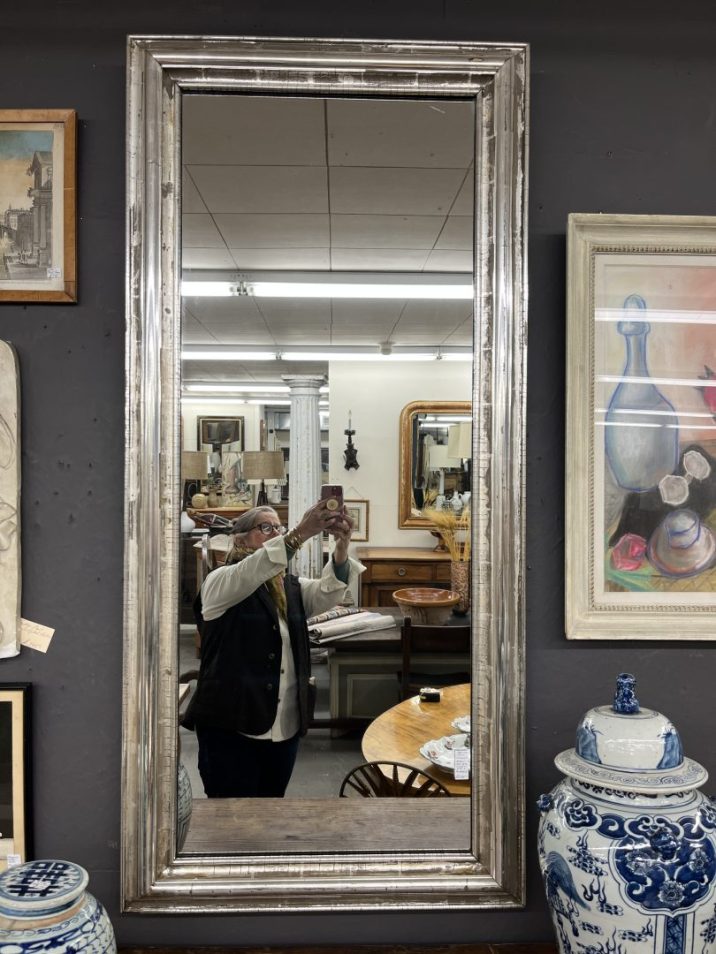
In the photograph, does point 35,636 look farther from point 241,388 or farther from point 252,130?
point 252,130

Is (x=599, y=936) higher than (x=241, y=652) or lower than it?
lower

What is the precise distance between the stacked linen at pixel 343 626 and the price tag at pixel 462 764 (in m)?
0.29

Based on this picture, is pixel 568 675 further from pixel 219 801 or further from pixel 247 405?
pixel 247 405

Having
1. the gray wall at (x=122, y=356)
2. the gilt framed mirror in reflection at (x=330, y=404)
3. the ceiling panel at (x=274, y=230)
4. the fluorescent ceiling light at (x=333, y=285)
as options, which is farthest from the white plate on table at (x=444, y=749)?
the ceiling panel at (x=274, y=230)

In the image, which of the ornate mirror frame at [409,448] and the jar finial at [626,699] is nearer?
the jar finial at [626,699]

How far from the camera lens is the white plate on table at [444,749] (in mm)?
1352

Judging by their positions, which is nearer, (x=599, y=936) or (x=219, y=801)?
(x=599, y=936)

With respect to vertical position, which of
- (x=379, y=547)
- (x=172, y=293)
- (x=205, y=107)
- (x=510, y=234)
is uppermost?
(x=205, y=107)

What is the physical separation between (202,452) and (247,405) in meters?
0.12

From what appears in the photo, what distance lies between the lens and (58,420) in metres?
1.37

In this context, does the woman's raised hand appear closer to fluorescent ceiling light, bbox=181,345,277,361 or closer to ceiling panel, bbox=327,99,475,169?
fluorescent ceiling light, bbox=181,345,277,361

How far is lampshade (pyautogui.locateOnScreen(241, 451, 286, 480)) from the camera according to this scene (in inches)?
51.7

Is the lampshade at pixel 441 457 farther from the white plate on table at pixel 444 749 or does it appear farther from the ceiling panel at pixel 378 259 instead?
the white plate on table at pixel 444 749

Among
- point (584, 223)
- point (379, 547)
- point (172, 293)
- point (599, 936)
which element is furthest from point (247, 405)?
point (599, 936)
